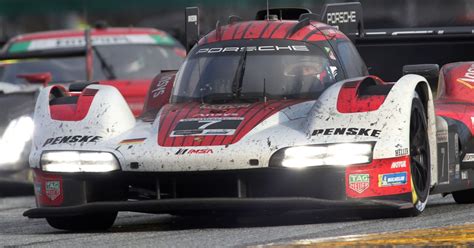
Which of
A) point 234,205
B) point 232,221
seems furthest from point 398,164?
point 232,221

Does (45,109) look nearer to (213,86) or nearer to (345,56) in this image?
(213,86)

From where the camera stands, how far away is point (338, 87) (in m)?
9.13

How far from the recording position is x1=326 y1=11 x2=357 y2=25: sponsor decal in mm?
11773

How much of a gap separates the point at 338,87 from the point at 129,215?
84.8 inches

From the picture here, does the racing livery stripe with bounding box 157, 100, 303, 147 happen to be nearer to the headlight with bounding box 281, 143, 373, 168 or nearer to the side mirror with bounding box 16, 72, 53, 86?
the headlight with bounding box 281, 143, 373, 168

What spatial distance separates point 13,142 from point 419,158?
5.46 m

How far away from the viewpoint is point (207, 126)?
353 inches

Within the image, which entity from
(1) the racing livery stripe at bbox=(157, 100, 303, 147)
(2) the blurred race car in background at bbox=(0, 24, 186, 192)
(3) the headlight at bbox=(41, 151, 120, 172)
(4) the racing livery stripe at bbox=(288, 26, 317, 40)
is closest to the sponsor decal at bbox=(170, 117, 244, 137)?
(1) the racing livery stripe at bbox=(157, 100, 303, 147)

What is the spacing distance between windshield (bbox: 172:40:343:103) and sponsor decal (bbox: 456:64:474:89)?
1167mm

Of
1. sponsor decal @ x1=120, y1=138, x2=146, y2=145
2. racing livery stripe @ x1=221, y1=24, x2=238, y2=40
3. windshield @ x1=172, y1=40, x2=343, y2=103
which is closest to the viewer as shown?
sponsor decal @ x1=120, y1=138, x2=146, y2=145

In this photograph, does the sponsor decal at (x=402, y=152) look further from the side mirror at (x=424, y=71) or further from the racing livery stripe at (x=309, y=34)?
the racing livery stripe at (x=309, y=34)

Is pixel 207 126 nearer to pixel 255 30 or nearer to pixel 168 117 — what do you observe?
pixel 168 117

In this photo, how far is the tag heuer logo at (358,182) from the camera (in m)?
8.60

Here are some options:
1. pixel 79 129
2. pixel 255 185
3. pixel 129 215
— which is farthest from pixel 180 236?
pixel 129 215
